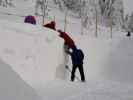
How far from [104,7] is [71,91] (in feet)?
224

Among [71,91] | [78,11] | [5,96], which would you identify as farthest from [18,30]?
[78,11]

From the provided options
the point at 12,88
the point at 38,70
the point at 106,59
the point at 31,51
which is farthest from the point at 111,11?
the point at 12,88

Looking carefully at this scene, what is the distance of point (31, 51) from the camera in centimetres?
1148

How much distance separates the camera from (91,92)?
10.2m

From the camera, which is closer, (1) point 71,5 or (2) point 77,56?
(2) point 77,56

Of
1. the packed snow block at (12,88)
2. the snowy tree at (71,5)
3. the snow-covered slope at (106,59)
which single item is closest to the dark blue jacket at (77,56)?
the packed snow block at (12,88)

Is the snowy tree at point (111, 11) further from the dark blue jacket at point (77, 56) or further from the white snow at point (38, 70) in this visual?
the white snow at point (38, 70)

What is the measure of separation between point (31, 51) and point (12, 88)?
2980mm

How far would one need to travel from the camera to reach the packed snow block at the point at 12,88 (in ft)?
27.0

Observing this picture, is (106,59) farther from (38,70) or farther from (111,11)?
(111,11)

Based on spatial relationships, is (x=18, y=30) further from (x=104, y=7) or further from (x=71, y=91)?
(x=104, y=7)

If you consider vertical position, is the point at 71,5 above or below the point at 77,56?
below

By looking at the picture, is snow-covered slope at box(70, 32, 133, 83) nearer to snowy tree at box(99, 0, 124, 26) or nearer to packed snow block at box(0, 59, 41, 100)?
packed snow block at box(0, 59, 41, 100)

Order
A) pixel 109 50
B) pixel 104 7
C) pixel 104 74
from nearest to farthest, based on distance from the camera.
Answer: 1. pixel 104 74
2. pixel 109 50
3. pixel 104 7
